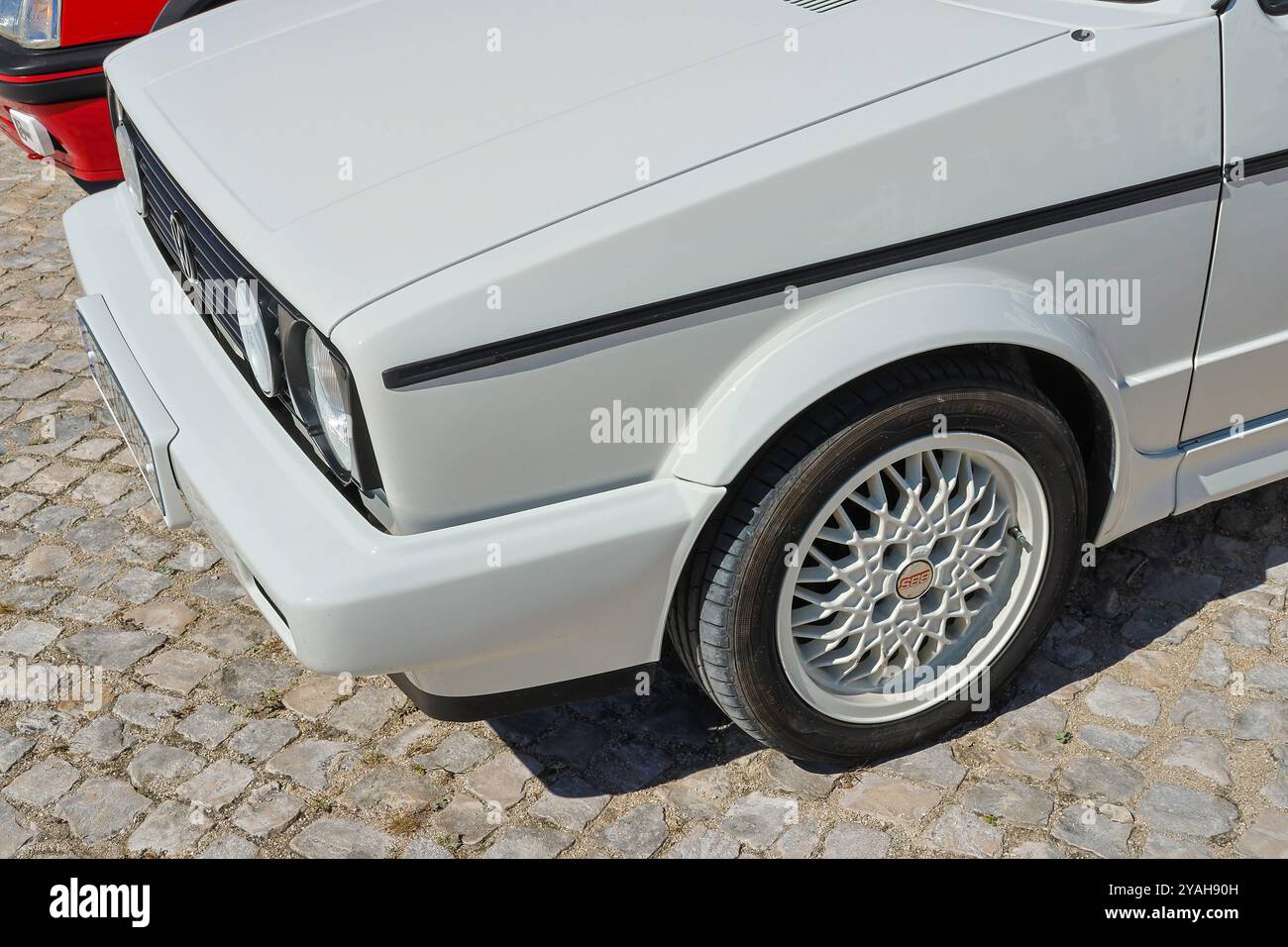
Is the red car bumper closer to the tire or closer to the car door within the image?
the tire

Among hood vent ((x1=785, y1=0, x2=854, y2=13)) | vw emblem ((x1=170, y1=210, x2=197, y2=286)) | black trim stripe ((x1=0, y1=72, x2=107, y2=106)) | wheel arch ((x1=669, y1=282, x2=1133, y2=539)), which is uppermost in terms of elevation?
hood vent ((x1=785, y1=0, x2=854, y2=13))

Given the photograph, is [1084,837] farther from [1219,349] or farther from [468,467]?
[468,467]

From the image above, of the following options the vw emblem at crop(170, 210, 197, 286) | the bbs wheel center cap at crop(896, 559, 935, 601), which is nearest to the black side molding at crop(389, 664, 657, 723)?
the bbs wheel center cap at crop(896, 559, 935, 601)

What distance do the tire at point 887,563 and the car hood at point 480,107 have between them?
0.56 metres

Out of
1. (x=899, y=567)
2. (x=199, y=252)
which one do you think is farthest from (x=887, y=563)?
(x=199, y=252)

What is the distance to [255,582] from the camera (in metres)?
2.39

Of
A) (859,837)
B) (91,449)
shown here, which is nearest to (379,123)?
(859,837)

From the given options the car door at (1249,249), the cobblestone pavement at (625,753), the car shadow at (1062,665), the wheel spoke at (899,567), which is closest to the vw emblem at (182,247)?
the cobblestone pavement at (625,753)

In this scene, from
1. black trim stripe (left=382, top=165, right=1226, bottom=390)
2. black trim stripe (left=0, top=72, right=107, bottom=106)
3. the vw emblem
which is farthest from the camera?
black trim stripe (left=0, top=72, right=107, bottom=106)

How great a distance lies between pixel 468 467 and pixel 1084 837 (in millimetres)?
1470

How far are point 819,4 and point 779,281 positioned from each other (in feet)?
2.51

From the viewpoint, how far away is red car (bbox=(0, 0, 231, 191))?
392 cm

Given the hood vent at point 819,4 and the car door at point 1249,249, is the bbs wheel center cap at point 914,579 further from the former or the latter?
the hood vent at point 819,4

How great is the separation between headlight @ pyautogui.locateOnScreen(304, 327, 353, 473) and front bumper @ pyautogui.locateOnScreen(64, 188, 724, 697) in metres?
0.07
